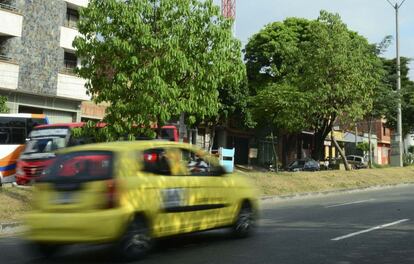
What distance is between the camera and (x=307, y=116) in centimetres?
3281

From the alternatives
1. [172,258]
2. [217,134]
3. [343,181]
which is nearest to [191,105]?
[172,258]

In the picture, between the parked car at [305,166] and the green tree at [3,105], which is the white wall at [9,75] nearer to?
the green tree at [3,105]

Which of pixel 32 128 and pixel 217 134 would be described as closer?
pixel 32 128

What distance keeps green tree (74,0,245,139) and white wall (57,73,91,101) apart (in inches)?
622

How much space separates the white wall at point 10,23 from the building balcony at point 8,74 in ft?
4.46

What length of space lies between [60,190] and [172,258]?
1857mm

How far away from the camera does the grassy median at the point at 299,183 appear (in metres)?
13.3

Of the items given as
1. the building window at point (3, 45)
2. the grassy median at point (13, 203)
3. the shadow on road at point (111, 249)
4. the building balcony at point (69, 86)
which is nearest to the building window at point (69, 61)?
the building balcony at point (69, 86)

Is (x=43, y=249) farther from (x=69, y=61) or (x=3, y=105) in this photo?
(x=69, y=61)

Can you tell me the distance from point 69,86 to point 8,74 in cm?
413

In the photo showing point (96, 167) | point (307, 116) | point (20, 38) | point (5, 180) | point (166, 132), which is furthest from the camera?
point (307, 116)

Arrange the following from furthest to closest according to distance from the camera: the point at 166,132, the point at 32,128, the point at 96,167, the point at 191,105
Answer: the point at 166,132 < the point at 32,128 < the point at 191,105 < the point at 96,167

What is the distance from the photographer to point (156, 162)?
8.19 m

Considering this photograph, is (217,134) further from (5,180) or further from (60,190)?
(60,190)
